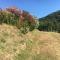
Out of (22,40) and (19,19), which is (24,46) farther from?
(19,19)

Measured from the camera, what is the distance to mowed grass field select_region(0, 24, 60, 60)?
16.0 meters

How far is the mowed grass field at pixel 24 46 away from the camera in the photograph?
1597 centimetres

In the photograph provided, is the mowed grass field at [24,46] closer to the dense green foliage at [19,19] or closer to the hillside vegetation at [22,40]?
the hillside vegetation at [22,40]

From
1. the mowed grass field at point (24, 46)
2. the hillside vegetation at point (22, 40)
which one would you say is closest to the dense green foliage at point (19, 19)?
the hillside vegetation at point (22, 40)

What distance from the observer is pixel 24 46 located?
708 inches

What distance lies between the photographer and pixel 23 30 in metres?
21.3

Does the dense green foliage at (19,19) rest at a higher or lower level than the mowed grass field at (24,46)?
higher

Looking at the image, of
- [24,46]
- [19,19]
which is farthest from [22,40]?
[19,19]

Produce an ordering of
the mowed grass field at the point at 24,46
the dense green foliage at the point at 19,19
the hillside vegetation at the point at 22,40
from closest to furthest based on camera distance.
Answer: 1. the mowed grass field at the point at 24,46
2. the hillside vegetation at the point at 22,40
3. the dense green foliage at the point at 19,19

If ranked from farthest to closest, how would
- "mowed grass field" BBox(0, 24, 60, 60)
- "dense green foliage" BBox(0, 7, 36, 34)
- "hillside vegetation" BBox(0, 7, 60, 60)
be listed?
"dense green foliage" BBox(0, 7, 36, 34), "hillside vegetation" BBox(0, 7, 60, 60), "mowed grass field" BBox(0, 24, 60, 60)

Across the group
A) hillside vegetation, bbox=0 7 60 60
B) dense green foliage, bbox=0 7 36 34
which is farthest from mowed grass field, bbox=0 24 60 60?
dense green foliage, bbox=0 7 36 34

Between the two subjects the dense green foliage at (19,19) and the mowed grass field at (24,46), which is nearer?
the mowed grass field at (24,46)

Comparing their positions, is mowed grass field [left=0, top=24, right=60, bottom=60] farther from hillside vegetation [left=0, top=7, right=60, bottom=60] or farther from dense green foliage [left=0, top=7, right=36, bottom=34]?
dense green foliage [left=0, top=7, right=36, bottom=34]

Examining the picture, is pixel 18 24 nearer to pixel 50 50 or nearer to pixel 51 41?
pixel 51 41
